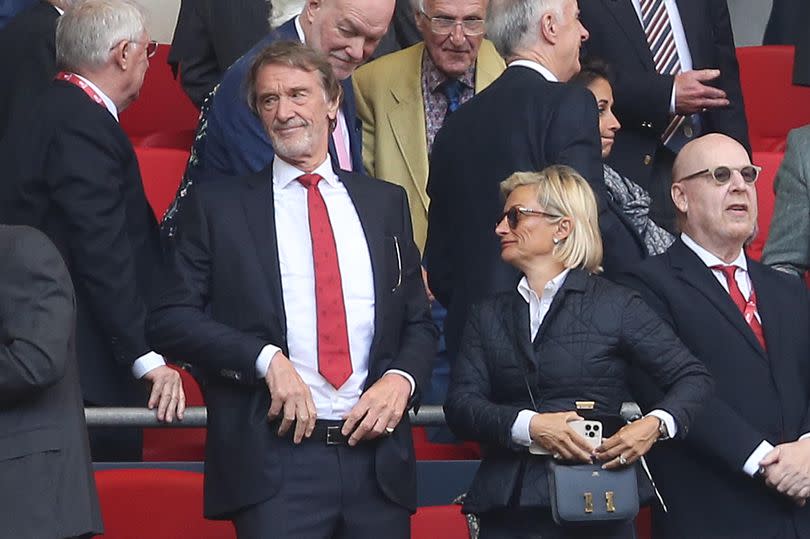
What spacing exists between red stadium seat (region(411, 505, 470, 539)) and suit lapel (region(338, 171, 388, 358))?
75cm

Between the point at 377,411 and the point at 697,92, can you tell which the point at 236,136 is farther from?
the point at 697,92

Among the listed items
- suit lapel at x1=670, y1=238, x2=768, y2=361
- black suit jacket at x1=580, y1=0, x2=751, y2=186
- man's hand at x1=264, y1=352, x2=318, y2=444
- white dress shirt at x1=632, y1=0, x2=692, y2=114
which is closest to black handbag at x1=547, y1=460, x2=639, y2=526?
man's hand at x1=264, y1=352, x2=318, y2=444

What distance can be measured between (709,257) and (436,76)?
4.95ft

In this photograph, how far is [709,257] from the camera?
5480 mm

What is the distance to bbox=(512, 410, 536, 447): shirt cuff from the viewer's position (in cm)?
479

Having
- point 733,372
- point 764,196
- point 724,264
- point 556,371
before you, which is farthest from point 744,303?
point 764,196

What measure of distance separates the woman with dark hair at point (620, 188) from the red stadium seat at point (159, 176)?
5.92ft

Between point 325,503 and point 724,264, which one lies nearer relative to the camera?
point 325,503

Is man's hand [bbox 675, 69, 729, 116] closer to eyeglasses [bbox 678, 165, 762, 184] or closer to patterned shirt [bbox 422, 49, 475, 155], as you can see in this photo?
patterned shirt [bbox 422, 49, 475, 155]

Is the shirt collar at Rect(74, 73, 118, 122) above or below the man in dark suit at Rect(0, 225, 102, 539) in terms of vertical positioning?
above

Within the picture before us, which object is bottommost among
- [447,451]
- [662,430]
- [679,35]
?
[447,451]

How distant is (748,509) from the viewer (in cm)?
521

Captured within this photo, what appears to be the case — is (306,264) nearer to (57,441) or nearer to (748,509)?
(57,441)

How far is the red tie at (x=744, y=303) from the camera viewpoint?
17.7 feet
